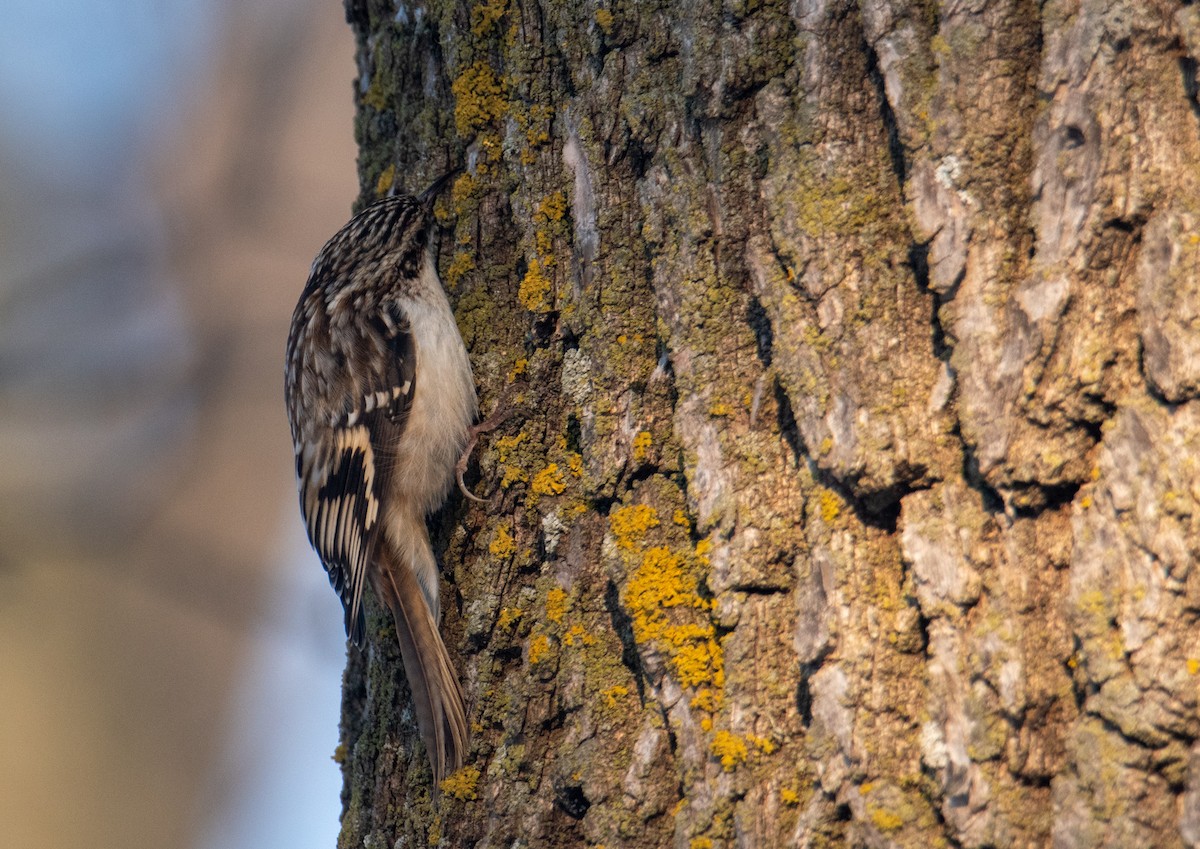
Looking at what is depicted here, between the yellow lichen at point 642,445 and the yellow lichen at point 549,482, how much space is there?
178 mm

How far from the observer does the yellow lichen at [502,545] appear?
1.99 meters

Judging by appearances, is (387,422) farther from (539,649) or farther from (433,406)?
(539,649)

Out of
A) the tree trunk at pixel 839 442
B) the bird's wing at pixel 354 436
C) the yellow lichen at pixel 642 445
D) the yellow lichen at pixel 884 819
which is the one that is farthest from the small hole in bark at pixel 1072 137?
the bird's wing at pixel 354 436

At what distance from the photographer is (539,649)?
185 centimetres

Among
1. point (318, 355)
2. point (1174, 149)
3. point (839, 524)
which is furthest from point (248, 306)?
point (1174, 149)

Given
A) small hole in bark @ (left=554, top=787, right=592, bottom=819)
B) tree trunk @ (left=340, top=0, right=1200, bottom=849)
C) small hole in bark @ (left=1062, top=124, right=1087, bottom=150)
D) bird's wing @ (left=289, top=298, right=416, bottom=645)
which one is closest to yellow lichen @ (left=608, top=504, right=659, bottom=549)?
tree trunk @ (left=340, top=0, right=1200, bottom=849)

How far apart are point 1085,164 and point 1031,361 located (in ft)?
0.83

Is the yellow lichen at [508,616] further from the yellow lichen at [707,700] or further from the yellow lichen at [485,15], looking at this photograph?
the yellow lichen at [485,15]

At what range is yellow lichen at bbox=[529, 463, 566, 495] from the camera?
192 cm

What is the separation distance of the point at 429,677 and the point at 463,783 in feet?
0.67

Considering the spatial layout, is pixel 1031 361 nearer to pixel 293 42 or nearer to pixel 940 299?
pixel 940 299

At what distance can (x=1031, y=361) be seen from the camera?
1409 mm

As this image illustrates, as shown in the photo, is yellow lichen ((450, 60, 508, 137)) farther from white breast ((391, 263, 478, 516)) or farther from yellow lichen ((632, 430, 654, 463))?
yellow lichen ((632, 430, 654, 463))

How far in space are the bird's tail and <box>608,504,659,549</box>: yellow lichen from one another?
1.47ft
